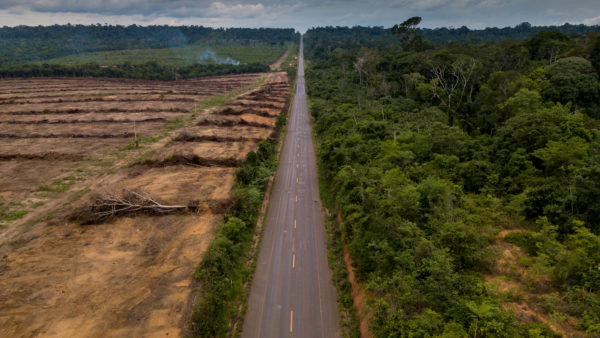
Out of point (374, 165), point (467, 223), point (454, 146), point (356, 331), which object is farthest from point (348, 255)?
point (454, 146)

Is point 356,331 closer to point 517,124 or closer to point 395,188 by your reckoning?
point 395,188

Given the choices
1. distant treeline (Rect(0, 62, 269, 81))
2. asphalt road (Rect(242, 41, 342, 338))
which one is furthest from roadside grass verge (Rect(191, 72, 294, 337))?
distant treeline (Rect(0, 62, 269, 81))

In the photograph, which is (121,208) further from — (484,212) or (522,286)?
(522,286)

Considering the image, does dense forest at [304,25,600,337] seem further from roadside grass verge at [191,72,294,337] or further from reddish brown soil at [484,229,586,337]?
roadside grass verge at [191,72,294,337]

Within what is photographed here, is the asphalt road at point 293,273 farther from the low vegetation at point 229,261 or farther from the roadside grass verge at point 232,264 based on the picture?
the low vegetation at point 229,261

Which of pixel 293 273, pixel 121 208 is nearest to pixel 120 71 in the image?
pixel 121 208

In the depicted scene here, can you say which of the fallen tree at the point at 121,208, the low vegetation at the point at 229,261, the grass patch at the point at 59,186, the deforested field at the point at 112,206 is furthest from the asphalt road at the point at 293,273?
the grass patch at the point at 59,186
